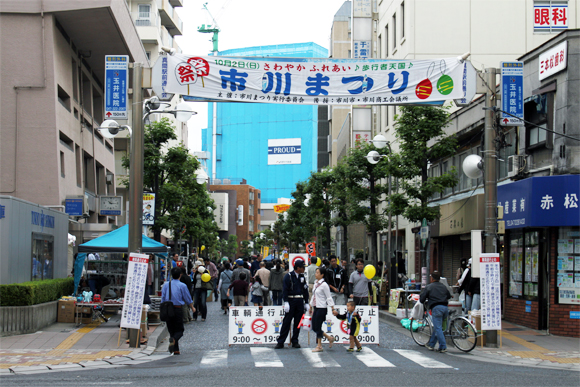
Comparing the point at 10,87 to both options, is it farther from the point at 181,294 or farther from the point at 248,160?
the point at 248,160

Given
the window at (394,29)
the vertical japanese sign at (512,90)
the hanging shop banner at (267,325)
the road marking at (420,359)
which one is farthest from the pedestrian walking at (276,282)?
the window at (394,29)

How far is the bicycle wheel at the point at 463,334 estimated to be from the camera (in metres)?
13.6

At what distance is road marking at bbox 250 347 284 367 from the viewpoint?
1160 centimetres

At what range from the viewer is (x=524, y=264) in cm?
1875

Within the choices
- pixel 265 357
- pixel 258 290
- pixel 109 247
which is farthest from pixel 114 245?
pixel 265 357

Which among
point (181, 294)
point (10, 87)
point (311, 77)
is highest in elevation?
point (10, 87)

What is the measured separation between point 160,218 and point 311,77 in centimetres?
1942

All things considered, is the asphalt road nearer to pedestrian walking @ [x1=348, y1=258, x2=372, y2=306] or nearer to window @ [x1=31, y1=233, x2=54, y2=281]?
pedestrian walking @ [x1=348, y1=258, x2=372, y2=306]

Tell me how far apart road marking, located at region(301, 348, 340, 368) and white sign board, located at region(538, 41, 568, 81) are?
371 inches

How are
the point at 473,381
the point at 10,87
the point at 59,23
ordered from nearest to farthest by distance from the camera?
the point at 473,381 < the point at 10,87 < the point at 59,23

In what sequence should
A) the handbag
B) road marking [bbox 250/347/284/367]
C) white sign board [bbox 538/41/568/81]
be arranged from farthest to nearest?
white sign board [bbox 538/41/568/81], the handbag, road marking [bbox 250/347/284/367]

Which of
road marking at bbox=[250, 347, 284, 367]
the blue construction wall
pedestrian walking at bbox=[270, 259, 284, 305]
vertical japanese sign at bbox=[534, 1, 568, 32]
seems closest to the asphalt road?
road marking at bbox=[250, 347, 284, 367]

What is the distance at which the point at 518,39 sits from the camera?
109 feet

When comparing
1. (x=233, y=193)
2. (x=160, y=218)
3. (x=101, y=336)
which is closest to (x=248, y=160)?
(x=233, y=193)
